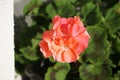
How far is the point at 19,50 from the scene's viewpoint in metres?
1.42

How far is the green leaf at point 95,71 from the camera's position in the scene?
4.11 ft

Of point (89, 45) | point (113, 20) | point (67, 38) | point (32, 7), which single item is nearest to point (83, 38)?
point (67, 38)

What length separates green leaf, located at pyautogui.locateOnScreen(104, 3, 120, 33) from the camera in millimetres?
1321

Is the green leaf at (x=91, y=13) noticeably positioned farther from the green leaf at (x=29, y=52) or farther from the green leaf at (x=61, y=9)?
the green leaf at (x=29, y=52)

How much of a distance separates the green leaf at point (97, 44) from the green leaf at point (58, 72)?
0.32ft

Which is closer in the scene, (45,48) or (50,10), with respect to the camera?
(45,48)

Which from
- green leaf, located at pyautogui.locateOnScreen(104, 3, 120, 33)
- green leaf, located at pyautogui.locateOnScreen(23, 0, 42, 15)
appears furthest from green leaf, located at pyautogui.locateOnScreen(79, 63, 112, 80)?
green leaf, located at pyautogui.locateOnScreen(23, 0, 42, 15)

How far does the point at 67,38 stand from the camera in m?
1.10

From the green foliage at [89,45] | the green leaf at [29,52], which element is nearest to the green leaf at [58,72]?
the green foliage at [89,45]

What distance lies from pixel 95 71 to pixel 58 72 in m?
0.14

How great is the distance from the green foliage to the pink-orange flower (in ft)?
0.56

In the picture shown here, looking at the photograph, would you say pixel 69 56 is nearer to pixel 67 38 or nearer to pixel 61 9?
pixel 67 38
